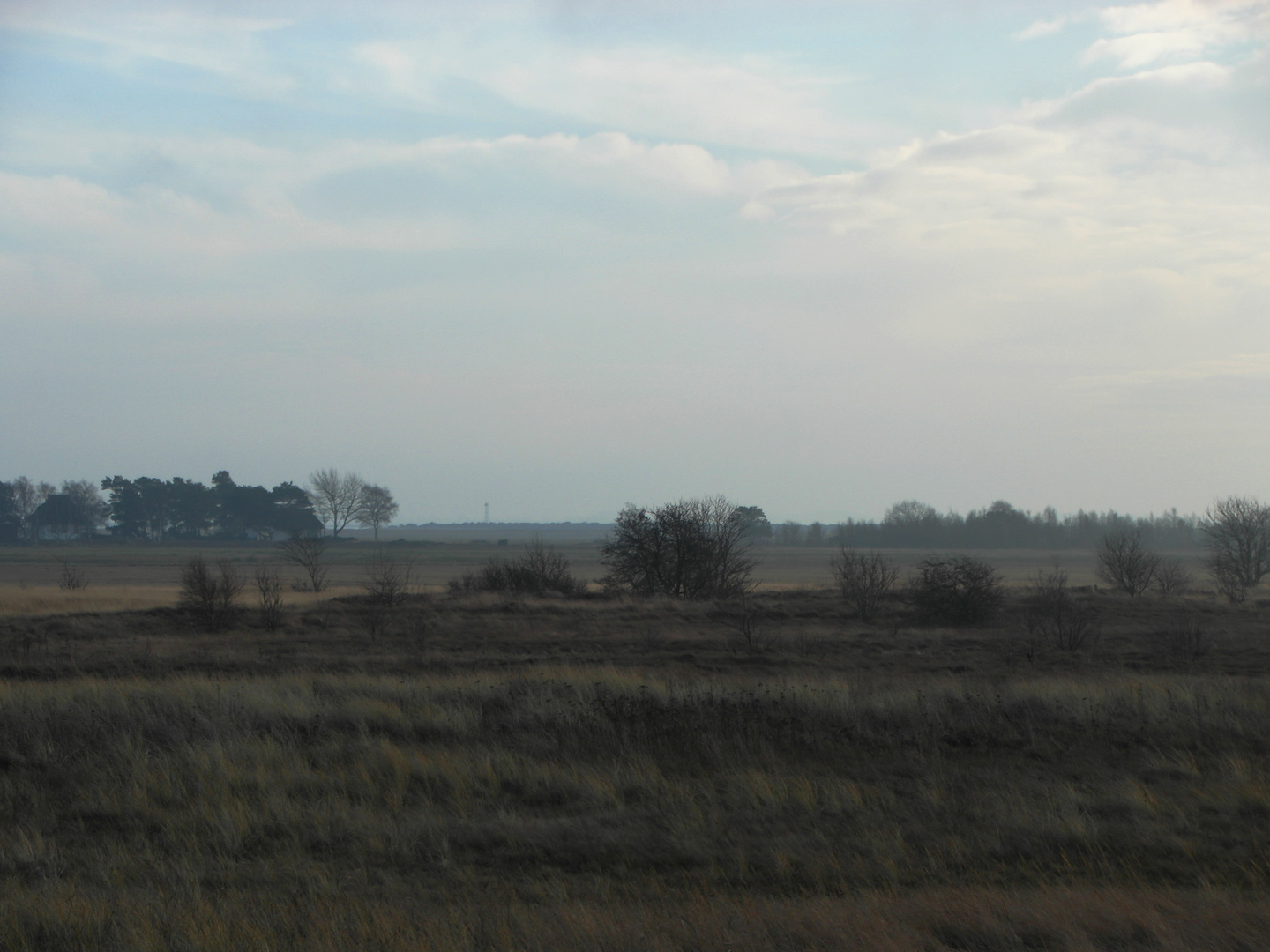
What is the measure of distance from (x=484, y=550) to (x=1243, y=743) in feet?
394

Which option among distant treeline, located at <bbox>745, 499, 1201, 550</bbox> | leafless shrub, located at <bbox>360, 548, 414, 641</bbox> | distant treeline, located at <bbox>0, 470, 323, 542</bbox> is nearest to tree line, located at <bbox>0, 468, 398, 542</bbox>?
distant treeline, located at <bbox>0, 470, 323, 542</bbox>

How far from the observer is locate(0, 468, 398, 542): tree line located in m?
134

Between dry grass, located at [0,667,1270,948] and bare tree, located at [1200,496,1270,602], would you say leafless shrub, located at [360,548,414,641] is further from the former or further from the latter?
bare tree, located at [1200,496,1270,602]

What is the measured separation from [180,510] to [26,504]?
25.9 m

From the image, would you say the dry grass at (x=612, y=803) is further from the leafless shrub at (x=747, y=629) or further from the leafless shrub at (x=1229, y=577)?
the leafless shrub at (x=1229, y=577)

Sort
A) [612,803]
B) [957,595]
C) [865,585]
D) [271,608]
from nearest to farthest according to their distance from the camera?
1. [612,803]
2. [271,608]
3. [957,595]
4. [865,585]

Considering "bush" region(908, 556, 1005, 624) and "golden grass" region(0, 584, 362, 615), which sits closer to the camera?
"bush" region(908, 556, 1005, 624)

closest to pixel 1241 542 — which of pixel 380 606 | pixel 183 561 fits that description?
pixel 380 606

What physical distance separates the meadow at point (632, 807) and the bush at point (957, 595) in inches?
453

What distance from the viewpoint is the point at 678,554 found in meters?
41.3

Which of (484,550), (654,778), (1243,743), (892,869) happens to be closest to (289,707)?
(654,778)

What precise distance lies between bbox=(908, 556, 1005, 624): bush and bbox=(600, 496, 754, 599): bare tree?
36.4 ft

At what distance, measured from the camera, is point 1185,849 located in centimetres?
756

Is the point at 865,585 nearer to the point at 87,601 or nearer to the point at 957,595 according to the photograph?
the point at 957,595
